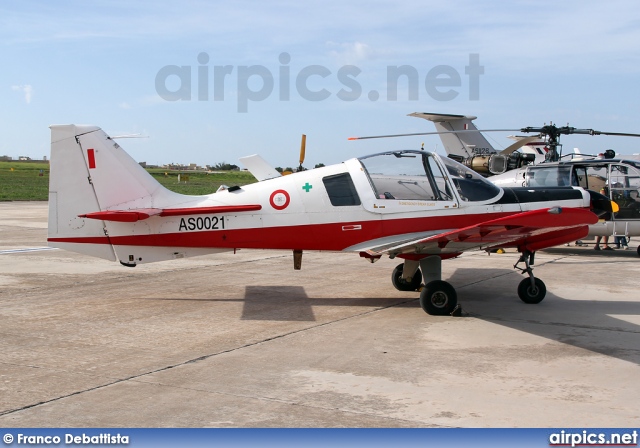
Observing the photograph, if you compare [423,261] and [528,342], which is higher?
[423,261]

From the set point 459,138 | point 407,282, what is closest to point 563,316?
point 407,282

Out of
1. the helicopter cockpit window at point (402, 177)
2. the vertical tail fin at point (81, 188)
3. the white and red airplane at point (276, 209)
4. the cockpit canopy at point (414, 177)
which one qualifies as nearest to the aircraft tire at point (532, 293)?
the white and red airplane at point (276, 209)

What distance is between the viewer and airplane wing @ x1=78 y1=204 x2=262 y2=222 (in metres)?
9.12

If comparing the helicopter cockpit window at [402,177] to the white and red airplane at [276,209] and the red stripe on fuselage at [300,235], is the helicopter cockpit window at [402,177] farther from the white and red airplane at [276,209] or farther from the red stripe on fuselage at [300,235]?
the red stripe on fuselage at [300,235]

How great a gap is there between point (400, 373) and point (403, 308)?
335 centimetres

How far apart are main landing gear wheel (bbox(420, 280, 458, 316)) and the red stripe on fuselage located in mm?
943

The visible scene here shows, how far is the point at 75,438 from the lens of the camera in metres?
4.58

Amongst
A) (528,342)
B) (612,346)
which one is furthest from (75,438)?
(612,346)

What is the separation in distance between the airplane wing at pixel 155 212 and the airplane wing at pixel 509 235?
2005 mm

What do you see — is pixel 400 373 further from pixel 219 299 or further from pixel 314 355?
pixel 219 299

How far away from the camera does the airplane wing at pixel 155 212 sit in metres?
9.12

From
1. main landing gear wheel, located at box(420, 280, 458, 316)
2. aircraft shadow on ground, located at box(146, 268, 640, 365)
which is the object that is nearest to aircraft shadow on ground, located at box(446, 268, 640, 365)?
aircraft shadow on ground, located at box(146, 268, 640, 365)

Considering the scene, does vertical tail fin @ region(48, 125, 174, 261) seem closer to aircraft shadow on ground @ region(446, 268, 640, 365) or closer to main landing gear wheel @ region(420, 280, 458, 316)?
main landing gear wheel @ region(420, 280, 458, 316)

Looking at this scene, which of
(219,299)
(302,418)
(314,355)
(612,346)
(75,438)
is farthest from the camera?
(219,299)
